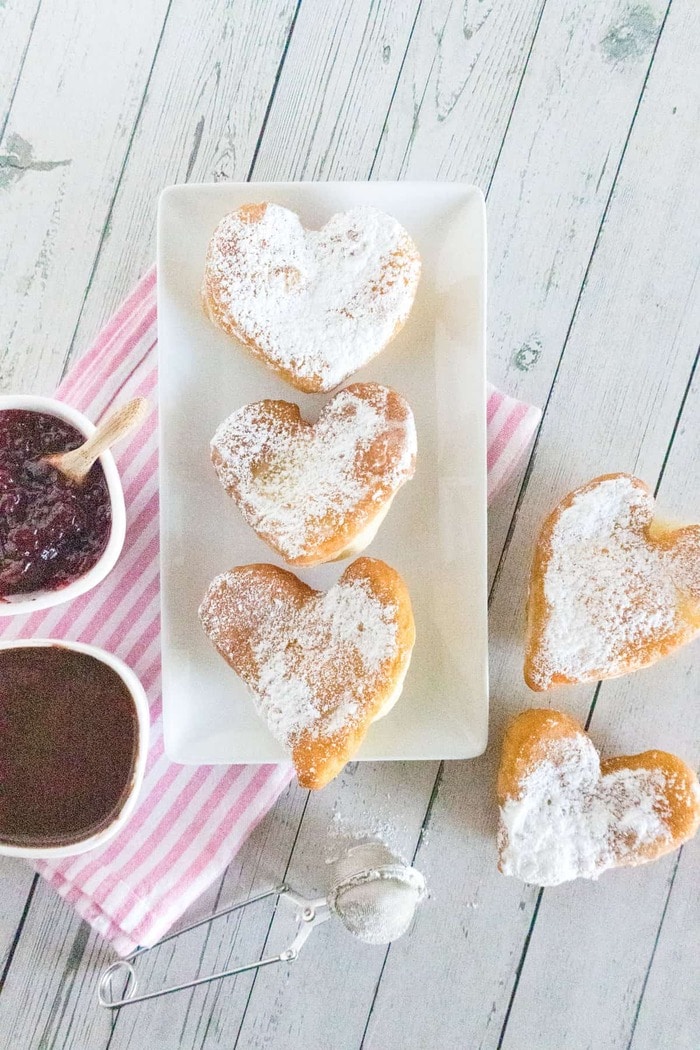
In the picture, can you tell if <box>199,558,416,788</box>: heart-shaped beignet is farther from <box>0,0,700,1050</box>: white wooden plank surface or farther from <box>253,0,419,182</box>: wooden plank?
<box>253,0,419,182</box>: wooden plank

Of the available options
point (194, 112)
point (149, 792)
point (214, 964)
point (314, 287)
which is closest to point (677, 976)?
point (214, 964)

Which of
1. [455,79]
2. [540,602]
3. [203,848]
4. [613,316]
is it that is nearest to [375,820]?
[203,848]

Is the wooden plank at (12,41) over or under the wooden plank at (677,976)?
over

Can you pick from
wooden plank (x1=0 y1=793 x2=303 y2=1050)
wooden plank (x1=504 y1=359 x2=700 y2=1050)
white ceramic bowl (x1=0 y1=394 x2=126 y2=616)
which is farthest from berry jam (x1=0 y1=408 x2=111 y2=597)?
wooden plank (x1=504 y1=359 x2=700 y2=1050)

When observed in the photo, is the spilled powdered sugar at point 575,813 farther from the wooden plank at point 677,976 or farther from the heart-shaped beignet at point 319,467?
the heart-shaped beignet at point 319,467

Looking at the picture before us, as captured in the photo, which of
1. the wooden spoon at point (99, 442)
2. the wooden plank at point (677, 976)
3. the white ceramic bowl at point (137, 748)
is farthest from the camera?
the wooden plank at point (677, 976)

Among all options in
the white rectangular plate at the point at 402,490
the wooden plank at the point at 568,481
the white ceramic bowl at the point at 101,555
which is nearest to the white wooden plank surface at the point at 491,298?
the wooden plank at the point at 568,481
